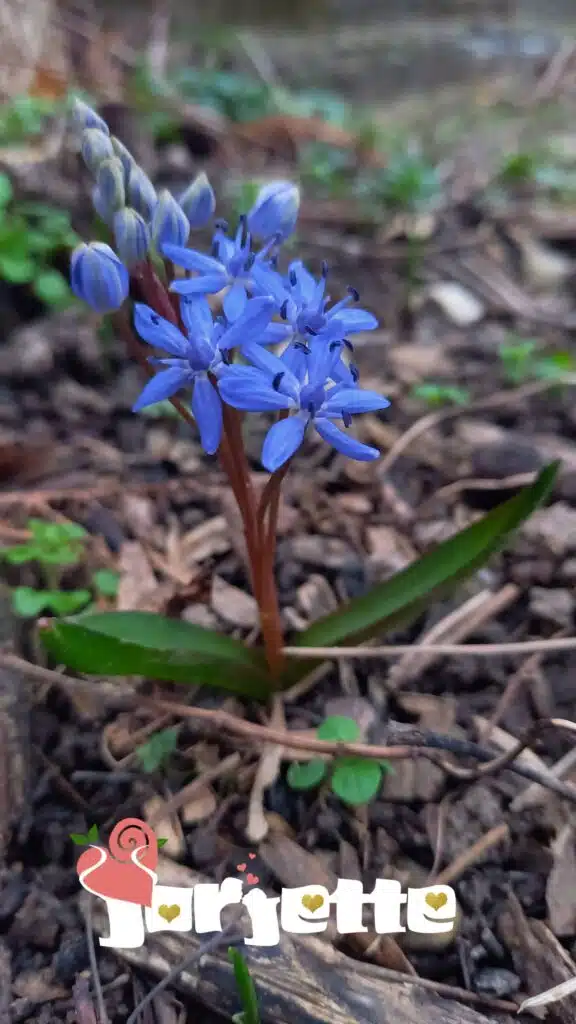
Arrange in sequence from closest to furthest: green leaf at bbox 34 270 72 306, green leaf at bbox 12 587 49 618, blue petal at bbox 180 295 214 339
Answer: blue petal at bbox 180 295 214 339, green leaf at bbox 12 587 49 618, green leaf at bbox 34 270 72 306

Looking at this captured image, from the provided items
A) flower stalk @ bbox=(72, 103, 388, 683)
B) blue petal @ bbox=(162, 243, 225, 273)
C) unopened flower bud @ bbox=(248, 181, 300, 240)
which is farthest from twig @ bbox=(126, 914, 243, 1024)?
unopened flower bud @ bbox=(248, 181, 300, 240)

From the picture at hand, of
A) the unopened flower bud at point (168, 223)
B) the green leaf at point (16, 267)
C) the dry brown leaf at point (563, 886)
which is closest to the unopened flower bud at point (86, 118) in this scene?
the unopened flower bud at point (168, 223)

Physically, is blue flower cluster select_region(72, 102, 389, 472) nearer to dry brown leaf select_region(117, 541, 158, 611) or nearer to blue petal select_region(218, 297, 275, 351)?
blue petal select_region(218, 297, 275, 351)

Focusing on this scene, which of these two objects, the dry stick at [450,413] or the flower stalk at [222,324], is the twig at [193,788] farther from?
the dry stick at [450,413]

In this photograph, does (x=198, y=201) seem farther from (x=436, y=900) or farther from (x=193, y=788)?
(x=436, y=900)

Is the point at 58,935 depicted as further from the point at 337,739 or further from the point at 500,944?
the point at 500,944

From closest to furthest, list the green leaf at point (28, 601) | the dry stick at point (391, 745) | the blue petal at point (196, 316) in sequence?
1. the blue petal at point (196, 316)
2. the dry stick at point (391, 745)
3. the green leaf at point (28, 601)

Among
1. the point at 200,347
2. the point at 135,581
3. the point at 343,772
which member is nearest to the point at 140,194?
the point at 200,347
